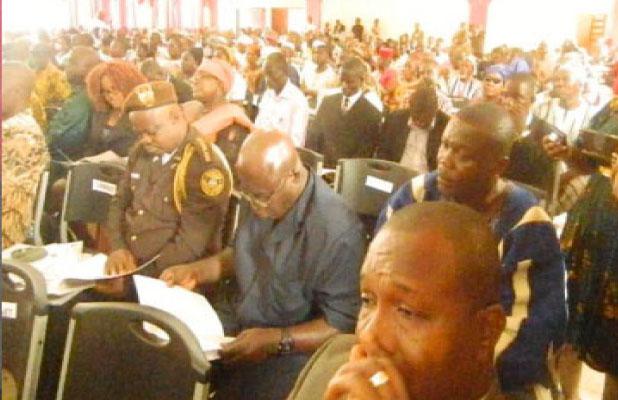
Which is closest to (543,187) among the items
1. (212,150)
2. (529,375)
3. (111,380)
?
(212,150)

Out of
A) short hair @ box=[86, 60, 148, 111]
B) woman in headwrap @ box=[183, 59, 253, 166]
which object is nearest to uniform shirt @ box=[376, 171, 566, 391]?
woman in headwrap @ box=[183, 59, 253, 166]

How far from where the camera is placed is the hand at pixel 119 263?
2.91 meters

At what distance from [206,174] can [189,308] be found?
79 cm

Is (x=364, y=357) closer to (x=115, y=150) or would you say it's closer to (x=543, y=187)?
(x=543, y=187)

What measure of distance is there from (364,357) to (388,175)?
272 centimetres

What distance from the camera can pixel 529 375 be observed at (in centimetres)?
159

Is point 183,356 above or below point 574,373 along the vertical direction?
above

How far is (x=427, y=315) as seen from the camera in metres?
1.05

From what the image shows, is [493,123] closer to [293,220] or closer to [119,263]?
[293,220]

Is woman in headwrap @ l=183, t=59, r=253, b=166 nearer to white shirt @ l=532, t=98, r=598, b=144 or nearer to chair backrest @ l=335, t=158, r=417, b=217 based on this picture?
chair backrest @ l=335, t=158, r=417, b=217

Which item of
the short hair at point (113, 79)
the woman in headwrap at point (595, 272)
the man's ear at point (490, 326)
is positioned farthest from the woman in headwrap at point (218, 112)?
the man's ear at point (490, 326)

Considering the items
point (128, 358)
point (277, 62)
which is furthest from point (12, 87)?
point (277, 62)

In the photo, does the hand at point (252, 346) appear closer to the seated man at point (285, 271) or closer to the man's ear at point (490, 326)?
the seated man at point (285, 271)

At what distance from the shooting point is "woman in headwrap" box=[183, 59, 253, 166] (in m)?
4.52
